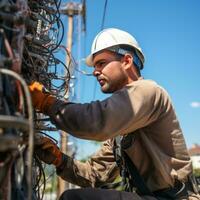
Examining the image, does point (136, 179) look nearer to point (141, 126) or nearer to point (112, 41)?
point (141, 126)

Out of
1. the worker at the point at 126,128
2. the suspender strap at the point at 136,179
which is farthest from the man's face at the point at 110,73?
the suspender strap at the point at 136,179

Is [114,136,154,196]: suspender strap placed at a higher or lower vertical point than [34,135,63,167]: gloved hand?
lower

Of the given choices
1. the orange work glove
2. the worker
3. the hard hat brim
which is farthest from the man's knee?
the hard hat brim

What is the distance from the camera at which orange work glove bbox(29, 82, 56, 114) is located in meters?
2.31

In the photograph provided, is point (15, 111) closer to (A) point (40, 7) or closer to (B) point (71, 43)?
(A) point (40, 7)

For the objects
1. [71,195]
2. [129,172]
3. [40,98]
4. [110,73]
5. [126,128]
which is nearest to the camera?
[40,98]

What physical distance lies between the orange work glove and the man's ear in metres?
0.99

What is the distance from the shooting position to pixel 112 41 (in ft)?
11.1

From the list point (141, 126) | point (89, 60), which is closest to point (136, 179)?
point (141, 126)

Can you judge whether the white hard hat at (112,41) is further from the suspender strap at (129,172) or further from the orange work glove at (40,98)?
the orange work glove at (40,98)

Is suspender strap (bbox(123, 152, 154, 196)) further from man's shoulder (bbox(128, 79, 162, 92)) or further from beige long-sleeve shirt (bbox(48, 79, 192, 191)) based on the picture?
man's shoulder (bbox(128, 79, 162, 92))

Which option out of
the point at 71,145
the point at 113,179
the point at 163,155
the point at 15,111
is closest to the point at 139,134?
the point at 163,155

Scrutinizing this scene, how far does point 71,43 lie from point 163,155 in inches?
464

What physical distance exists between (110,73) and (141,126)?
61 centimetres
